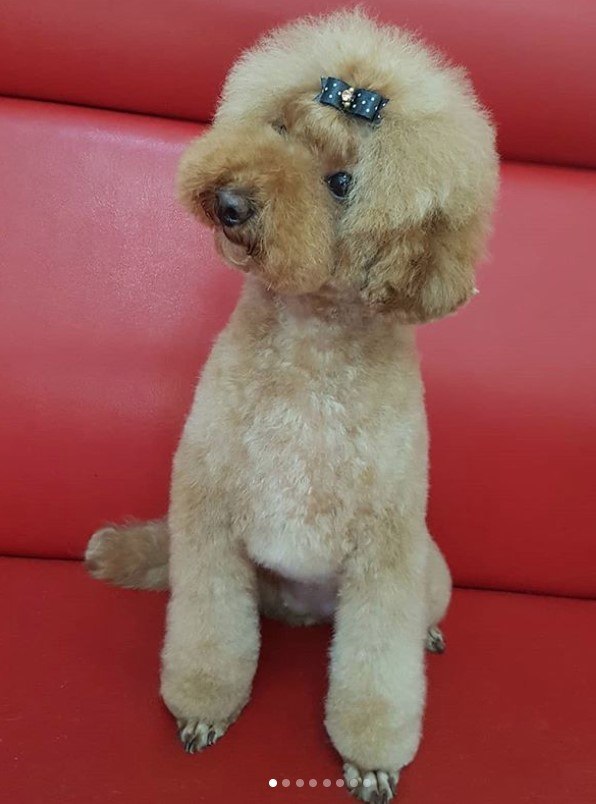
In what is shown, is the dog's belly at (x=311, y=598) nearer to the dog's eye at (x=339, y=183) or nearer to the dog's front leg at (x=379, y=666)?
the dog's front leg at (x=379, y=666)

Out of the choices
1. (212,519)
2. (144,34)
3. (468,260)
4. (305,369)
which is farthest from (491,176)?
(144,34)

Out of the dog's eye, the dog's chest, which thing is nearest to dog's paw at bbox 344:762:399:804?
the dog's chest

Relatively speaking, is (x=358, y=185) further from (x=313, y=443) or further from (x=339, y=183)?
(x=313, y=443)

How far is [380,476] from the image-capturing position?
0.81m

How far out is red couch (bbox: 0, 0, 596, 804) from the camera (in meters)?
1.05

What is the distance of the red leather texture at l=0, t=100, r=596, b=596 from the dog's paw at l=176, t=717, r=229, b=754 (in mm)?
374

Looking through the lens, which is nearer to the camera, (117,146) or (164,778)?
(164,778)

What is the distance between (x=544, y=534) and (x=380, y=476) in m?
0.50

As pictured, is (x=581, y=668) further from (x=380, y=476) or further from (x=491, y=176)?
(x=491, y=176)

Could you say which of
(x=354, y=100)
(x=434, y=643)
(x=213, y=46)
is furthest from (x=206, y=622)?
(x=213, y=46)

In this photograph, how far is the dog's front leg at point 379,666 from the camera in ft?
2.76

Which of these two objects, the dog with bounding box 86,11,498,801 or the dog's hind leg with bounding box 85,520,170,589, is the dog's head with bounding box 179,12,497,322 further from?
the dog's hind leg with bounding box 85,520,170,589

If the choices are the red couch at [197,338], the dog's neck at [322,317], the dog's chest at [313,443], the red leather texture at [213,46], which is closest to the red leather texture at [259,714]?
the red couch at [197,338]

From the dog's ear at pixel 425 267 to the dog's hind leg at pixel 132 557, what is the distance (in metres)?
0.51
